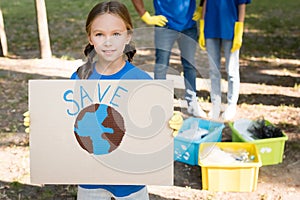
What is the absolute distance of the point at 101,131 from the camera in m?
1.85

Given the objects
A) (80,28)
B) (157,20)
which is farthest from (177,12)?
(80,28)

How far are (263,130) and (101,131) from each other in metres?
1.78

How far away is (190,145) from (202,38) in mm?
1289

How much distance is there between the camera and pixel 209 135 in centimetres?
311

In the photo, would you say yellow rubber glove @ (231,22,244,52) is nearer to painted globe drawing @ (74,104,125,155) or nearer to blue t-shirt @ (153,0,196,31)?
blue t-shirt @ (153,0,196,31)

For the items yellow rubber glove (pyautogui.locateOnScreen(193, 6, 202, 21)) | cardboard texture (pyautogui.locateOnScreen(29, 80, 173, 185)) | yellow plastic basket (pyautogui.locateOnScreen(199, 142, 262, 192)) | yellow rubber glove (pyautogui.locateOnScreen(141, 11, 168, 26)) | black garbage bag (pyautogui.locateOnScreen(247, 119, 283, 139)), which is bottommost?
yellow plastic basket (pyautogui.locateOnScreen(199, 142, 262, 192))

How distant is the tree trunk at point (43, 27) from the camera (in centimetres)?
588

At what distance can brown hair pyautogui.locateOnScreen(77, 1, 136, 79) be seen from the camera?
193 centimetres

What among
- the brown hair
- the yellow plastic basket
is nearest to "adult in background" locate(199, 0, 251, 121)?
the yellow plastic basket

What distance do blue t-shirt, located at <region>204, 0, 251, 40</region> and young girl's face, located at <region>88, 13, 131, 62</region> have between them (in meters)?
2.04

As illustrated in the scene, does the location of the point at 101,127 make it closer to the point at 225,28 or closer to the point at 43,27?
the point at 225,28

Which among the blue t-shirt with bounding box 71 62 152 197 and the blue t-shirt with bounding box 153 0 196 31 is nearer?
the blue t-shirt with bounding box 71 62 152 197

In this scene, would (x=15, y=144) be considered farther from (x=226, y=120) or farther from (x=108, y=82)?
(x=108, y=82)

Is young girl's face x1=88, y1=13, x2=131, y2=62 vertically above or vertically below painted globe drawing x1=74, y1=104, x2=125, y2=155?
above
